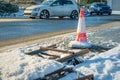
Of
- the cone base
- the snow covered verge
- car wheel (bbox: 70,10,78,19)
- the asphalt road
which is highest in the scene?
the snow covered verge

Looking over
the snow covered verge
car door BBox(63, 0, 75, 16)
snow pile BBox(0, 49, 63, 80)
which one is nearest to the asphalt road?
the snow covered verge

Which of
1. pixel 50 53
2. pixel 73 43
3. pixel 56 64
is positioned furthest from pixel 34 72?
pixel 73 43

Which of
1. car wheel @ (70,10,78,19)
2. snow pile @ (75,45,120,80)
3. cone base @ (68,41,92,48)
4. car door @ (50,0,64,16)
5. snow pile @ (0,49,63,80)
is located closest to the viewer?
snow pile @ (0,49,63,80)

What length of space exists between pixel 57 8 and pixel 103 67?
21.1 meters

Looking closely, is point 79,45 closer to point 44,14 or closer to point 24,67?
point 24,67

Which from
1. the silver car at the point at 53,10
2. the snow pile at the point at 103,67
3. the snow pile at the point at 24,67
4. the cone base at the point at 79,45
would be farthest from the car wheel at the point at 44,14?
the snow pile at the point at 24,67

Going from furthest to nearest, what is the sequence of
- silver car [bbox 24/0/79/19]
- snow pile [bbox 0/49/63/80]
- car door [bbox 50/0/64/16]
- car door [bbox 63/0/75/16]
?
car door [bbox 63/0/75/16]
car door [bbox 50/0/64/16]
silver car [bbox 24/0/79/19]
snow pile [bbox 0/49/63/80]

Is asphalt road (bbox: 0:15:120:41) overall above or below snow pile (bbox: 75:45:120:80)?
below

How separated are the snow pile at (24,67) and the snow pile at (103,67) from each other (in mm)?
787

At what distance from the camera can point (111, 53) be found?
328 inches

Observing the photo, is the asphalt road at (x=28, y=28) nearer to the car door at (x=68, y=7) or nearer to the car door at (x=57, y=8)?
the car door at (x=57, y=8)

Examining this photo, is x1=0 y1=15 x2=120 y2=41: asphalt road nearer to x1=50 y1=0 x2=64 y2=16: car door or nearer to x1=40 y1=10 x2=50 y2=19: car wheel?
x1=40 y1=10 x2=50 y2=19: car wheel

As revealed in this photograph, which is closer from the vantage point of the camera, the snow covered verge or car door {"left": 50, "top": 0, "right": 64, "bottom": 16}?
the snow covered verge

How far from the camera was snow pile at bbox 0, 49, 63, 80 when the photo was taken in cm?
553
